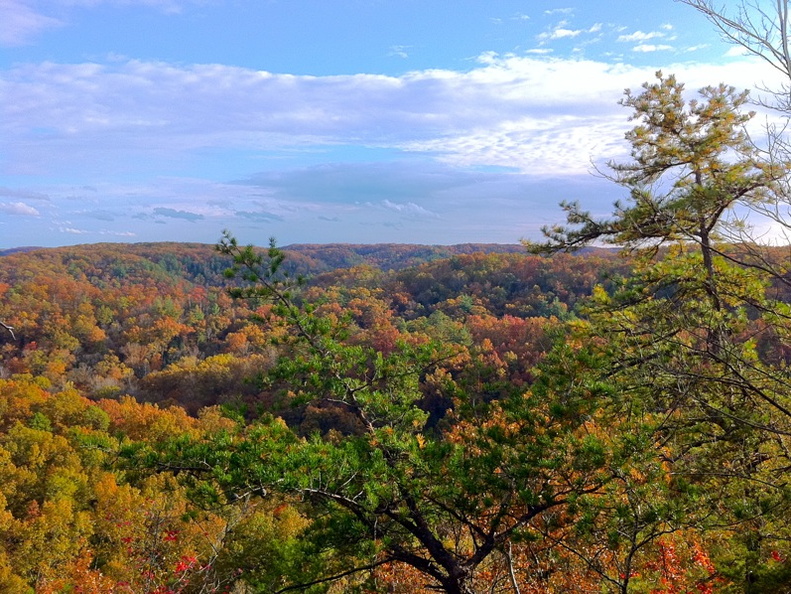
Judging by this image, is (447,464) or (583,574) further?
(583,574)

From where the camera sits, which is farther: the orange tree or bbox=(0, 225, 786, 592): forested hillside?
bbox=(0, 225, 786, 592): forested hillside

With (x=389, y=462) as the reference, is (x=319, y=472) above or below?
above

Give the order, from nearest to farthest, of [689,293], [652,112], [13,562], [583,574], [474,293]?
[689,293]
[652,112]
[583,574]
[13,562]
[474,293]

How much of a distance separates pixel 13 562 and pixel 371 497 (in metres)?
17.2

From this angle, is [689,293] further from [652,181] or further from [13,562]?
[13,562]

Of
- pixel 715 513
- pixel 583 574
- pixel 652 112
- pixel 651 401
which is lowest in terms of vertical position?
pixel 583 574

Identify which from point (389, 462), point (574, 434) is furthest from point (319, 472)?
point (574, 434)

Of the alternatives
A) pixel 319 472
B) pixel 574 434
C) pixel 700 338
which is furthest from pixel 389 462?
pixel 700 338

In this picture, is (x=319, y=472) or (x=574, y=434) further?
(x=574, y=434)

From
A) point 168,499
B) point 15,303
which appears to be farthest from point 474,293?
point 15,303

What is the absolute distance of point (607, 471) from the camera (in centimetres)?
491

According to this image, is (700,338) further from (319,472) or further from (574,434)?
(319,472)

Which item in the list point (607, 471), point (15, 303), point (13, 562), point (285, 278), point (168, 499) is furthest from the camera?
point (15, 303)

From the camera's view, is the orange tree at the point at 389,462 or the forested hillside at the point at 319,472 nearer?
the orange tree at the point at 389,462
